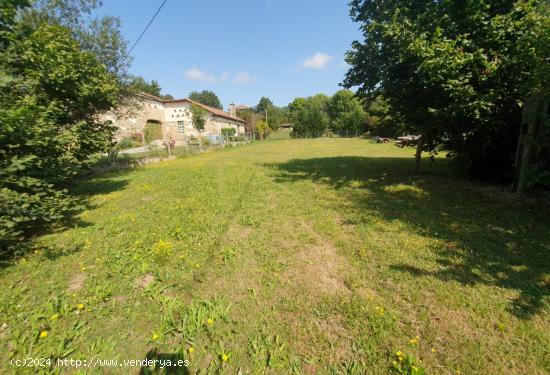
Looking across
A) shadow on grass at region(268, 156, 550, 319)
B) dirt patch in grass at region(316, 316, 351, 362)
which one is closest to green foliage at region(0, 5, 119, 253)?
dirt patch in grass at region(316, 316, 351, 362)

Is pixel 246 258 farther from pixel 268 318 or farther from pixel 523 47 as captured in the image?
pixel 523 47

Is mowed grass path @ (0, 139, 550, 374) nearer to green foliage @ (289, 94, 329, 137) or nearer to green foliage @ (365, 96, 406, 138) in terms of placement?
green foliage @ (365, 96, 406, 138)

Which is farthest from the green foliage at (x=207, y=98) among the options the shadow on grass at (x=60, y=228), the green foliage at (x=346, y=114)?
the shadow on grass at (x=60, y=228)

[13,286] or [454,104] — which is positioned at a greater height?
[454,104]

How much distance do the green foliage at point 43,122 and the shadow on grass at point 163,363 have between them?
2997 millimetres

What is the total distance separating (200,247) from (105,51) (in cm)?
1366

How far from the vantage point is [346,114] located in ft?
174

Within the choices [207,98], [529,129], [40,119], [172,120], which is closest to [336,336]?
[40,119]

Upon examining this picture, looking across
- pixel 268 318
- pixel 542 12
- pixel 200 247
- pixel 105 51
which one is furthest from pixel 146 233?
pixel 105 51

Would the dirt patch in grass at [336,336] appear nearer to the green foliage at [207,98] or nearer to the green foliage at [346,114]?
the green foliage at [346,114]

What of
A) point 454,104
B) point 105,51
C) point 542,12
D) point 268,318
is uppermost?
point 105,51

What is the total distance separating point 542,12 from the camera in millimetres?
5301

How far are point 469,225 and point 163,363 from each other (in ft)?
18.8

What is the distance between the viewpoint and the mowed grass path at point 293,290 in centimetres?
228
